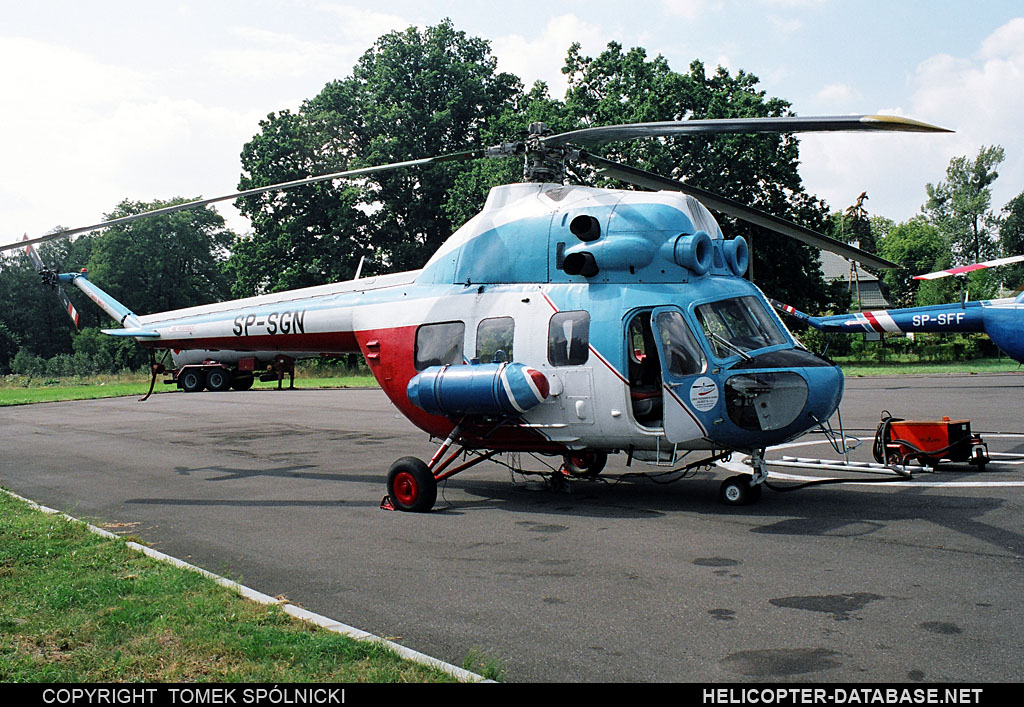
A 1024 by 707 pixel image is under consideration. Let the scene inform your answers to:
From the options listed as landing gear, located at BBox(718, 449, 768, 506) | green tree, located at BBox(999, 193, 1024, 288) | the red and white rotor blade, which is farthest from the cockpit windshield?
green tree, located at BBox(999, 193, 1024, 288)

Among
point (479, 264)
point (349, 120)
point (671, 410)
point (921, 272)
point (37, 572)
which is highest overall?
point (349, 120)

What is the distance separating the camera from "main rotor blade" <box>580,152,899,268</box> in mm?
9125

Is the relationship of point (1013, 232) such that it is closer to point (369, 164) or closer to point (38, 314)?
point (369, 164)

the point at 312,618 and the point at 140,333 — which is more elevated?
the point at 140,333

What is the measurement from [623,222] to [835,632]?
578cm

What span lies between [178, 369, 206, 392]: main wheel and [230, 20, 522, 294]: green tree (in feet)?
50.3

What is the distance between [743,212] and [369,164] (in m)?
46.2

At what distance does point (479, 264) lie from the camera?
35.5ft

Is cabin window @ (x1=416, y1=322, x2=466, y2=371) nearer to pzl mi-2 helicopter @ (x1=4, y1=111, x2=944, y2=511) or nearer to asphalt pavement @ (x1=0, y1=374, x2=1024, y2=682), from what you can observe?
pzl mi-2 helicopter @ (x1=4, y1=111, x2=944, y2=511)

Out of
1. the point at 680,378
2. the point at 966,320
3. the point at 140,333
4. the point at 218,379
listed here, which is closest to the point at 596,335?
the point at 680,378

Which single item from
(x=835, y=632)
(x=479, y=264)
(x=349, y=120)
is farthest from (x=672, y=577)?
(x=349, y=120)

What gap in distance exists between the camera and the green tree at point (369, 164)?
5538 centimetres

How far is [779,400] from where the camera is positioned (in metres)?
9.16
